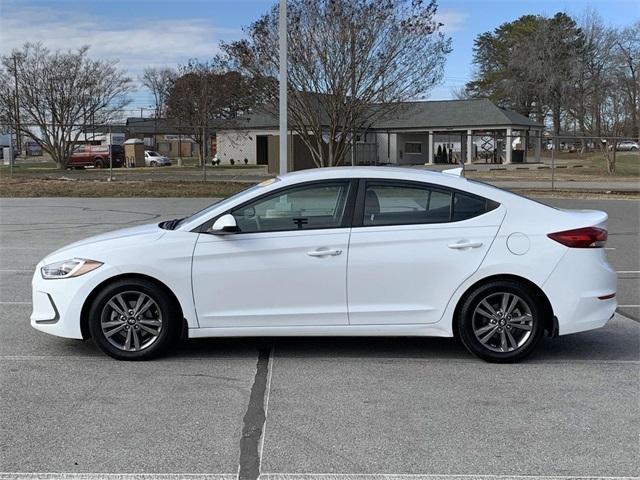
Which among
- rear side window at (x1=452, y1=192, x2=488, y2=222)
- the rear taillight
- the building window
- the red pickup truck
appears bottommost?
the rear taillight

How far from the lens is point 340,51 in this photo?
906 inches

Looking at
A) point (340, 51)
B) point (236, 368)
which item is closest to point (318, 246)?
point (236, 368)

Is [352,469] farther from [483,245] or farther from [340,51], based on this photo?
[340,51]

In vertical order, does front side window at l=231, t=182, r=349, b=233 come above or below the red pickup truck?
below

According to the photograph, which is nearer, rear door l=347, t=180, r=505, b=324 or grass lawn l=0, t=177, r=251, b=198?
rear door l=347, t=180, r=505, b=324

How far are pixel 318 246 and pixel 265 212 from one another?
55 cm

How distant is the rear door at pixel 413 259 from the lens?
5.58 m

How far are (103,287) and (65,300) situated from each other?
323mm

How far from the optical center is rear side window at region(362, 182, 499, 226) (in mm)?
5711

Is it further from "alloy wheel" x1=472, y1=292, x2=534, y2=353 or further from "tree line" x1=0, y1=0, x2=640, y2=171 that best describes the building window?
"alloy wheel" x1=472, y1=292, x2=534, y2=353

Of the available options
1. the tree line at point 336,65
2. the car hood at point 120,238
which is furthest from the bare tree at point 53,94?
the car hood at point 120,238

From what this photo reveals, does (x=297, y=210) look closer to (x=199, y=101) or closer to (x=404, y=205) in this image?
(x=404, y=205)

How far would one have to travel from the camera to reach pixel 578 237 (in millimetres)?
5613

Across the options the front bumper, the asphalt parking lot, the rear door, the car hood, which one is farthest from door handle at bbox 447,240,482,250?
the front bumper
